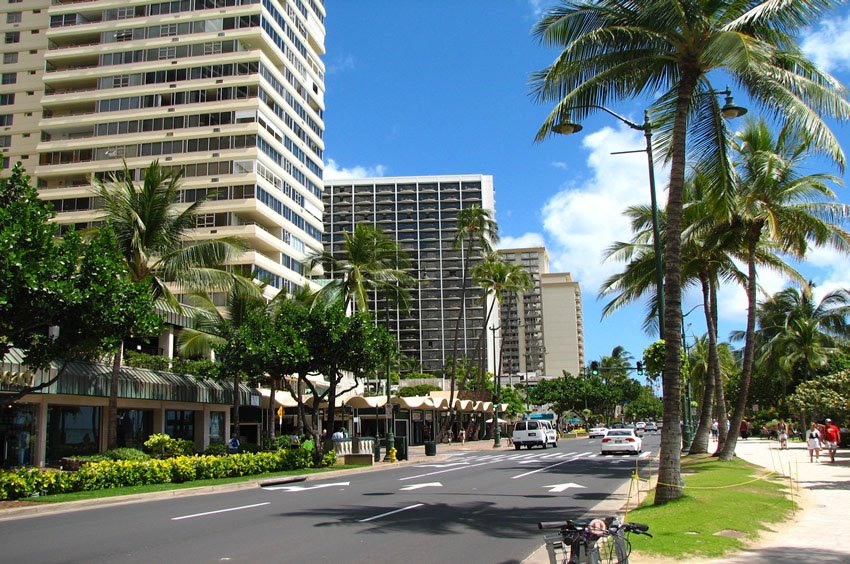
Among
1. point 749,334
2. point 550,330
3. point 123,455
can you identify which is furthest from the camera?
point 550,330

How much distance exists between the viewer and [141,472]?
2150 centimetres

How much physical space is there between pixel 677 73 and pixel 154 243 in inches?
752

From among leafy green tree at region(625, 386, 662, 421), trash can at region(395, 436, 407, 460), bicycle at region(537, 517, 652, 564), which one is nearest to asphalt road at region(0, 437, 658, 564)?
bicycle at region(537, 517, 652, 564)

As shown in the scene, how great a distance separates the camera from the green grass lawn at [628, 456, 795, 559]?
977 centimetres

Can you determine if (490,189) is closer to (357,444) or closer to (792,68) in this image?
(357,444)

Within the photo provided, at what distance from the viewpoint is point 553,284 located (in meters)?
182

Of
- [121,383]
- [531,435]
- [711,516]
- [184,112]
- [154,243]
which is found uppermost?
[184,112]

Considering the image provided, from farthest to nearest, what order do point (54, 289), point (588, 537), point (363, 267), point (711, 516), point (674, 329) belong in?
point (363, 267) < point (54, 289) < point (674, 329) < point (711, 516) < point (588, 537)

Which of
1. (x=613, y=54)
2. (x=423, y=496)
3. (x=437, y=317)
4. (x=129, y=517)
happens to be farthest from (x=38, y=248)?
(x=437, y=317)

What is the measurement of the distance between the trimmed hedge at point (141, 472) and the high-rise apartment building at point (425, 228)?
11658cm

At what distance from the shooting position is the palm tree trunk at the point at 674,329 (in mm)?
13922

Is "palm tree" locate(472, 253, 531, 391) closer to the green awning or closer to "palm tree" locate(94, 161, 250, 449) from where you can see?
the green awning

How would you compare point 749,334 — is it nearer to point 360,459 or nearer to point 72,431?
point 360,459

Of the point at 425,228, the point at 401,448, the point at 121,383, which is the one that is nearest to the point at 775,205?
the point at 401,448
